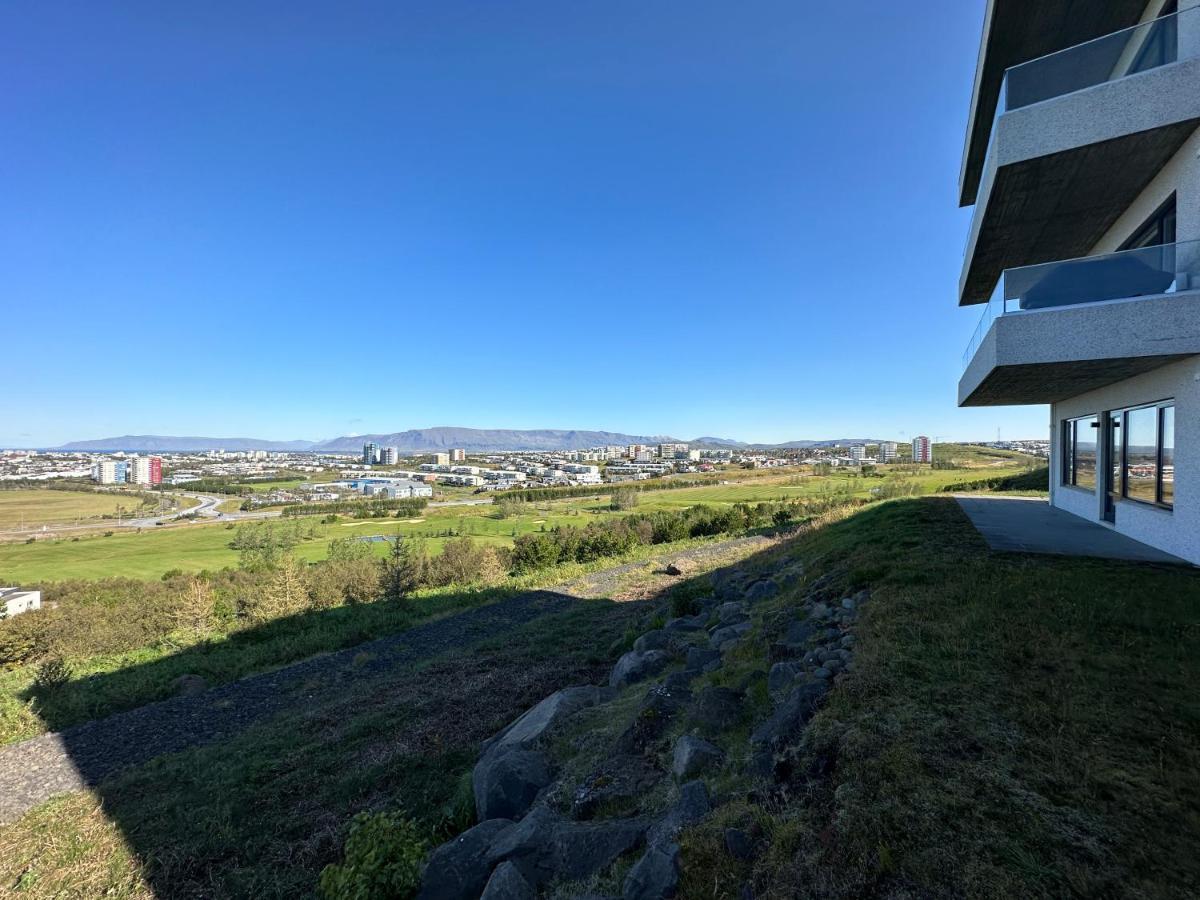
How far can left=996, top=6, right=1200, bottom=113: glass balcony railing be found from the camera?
23.4ft

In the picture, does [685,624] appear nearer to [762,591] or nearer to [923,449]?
[762,591]

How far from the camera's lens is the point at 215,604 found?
2125 cm

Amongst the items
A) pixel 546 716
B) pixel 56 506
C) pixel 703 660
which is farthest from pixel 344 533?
pixel 56 506

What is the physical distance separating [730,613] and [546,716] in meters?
4.26

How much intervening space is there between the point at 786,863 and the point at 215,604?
1003 inches

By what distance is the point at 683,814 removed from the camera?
3.41 metres

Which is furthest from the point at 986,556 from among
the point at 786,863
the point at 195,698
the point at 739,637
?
the point at 195,698

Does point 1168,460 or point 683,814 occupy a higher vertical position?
point 1168,460

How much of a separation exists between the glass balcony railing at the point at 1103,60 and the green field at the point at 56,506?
114475mm

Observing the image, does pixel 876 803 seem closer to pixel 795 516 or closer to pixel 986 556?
pixel 986 556

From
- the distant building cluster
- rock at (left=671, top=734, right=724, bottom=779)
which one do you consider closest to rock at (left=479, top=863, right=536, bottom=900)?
rock at (left=671, top=734, right=724, bottom=779)

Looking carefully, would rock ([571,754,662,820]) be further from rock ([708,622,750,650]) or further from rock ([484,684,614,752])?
rock ([708,622,750,650])

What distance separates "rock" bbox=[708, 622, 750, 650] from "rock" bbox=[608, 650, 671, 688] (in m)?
0.78

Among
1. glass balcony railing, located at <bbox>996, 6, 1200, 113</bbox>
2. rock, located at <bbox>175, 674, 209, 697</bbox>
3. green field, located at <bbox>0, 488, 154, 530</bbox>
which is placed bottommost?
green field, located at <bbox>0, 488, 154, 530</bbox>
